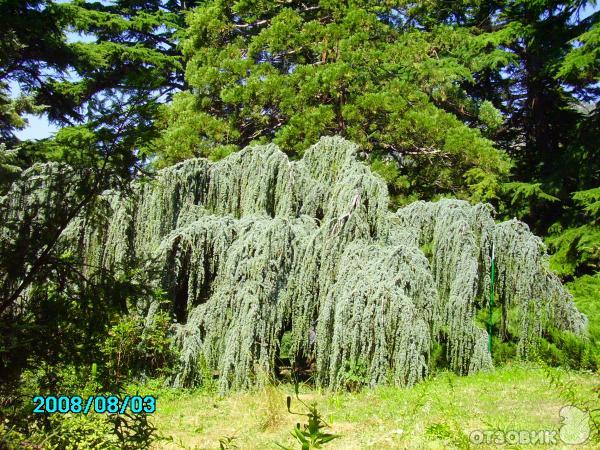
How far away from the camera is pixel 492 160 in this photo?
37.2 ft

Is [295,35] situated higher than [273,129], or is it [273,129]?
[295,35]

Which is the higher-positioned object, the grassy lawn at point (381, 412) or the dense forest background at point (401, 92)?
the dense forest background at point (401, 92)

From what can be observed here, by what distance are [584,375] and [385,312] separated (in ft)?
9.15

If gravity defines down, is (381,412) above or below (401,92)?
below

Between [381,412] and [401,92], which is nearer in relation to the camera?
[381,412]

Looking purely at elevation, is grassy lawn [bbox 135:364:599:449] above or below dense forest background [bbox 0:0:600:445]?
below

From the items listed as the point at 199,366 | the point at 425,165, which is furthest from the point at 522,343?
the point at 425,165

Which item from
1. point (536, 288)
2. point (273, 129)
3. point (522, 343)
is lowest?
point (522, 343)

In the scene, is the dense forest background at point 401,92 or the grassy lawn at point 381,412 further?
the dense forest background at point 401,92

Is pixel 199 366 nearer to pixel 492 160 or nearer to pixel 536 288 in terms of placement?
pixel 536 288

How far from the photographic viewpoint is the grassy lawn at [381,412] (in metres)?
4.07

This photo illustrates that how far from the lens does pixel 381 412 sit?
15.8 ft

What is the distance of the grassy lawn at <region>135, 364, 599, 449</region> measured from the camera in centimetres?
407

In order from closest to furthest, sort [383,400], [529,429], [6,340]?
[6,340] → [529,429] → [383,400]
